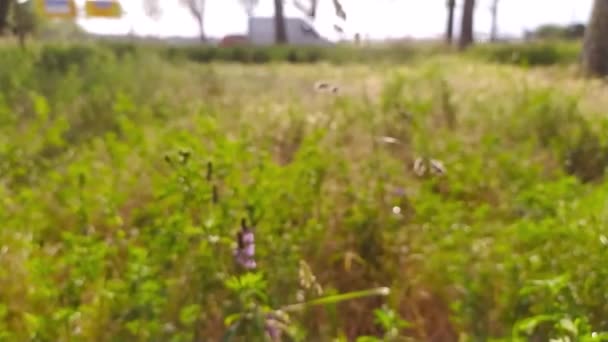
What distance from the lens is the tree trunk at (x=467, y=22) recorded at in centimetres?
2003

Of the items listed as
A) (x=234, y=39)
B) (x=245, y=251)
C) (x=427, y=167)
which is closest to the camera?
(x=245, y=251)

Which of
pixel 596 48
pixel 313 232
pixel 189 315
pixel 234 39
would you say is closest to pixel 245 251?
pixel 189 315

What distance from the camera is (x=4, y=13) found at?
10.0 m

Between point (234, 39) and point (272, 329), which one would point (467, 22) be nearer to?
point (234, 39)

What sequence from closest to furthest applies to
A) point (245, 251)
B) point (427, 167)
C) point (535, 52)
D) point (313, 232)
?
point (245, 251) < point (313, 232) < point (427, 167) < point (535, 52)

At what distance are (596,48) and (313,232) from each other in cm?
654

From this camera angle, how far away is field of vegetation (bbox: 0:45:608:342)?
224 cm

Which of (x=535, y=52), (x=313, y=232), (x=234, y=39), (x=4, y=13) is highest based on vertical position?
(x=4, y=13)

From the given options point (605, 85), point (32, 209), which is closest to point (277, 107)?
point (32, 209)

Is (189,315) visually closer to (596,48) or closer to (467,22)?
(596,48)

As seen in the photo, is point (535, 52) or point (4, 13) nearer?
point (4, 13)

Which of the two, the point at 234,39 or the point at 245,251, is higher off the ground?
the point at 245,251

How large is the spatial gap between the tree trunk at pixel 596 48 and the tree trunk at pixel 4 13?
6.50 meters

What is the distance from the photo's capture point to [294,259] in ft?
8.34
